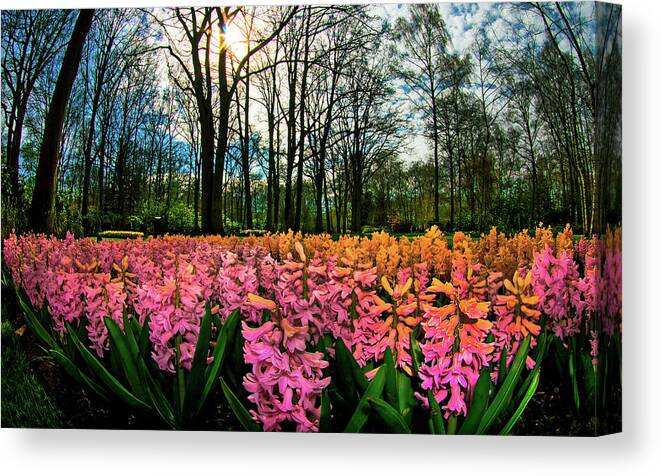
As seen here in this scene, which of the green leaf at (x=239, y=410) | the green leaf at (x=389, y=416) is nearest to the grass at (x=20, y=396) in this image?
the green leaf at (x=239, y=410)

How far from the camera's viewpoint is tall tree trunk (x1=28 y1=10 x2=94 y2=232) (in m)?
4.44

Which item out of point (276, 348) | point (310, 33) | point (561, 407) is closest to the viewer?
point (276, 348)

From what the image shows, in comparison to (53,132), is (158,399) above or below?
below

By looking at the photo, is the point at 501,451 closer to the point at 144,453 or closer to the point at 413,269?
the point at 413,269

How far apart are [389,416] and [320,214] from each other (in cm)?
129

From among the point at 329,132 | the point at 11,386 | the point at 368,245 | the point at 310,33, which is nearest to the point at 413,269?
the point at 368,245

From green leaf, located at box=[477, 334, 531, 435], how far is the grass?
259 centimetres

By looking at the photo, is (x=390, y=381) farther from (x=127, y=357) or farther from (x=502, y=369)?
(x=127, y=357)

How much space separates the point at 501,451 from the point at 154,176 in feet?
8.96

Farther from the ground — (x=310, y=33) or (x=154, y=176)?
(x=310, y=33)

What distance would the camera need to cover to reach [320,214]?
169 inches

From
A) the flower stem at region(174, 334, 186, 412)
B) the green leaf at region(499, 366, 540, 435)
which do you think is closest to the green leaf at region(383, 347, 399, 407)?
the green leaf at region(499, 366, 540, 435)

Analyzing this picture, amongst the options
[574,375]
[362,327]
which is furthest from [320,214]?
[574,375]

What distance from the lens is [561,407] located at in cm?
397
